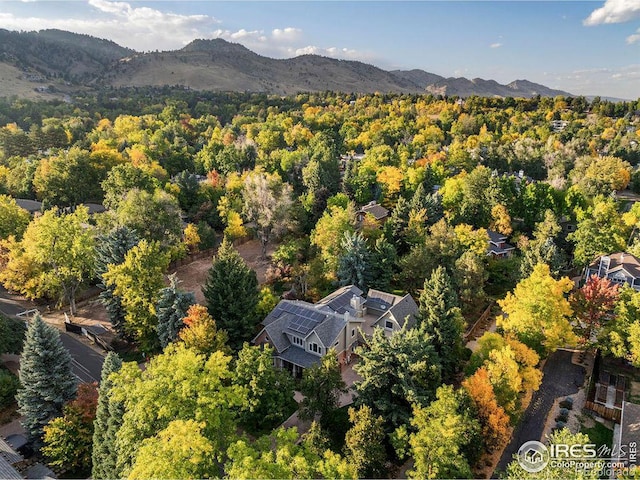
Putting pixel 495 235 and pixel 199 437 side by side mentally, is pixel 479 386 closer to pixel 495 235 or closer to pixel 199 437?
pixel 199 437

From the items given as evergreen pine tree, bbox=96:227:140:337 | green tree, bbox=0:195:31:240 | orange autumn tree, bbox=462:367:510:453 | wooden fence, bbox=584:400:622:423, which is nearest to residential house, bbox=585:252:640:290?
wooden fence, bbox=584:400:622:423

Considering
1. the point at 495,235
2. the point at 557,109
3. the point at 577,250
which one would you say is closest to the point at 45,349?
the point at 495,235

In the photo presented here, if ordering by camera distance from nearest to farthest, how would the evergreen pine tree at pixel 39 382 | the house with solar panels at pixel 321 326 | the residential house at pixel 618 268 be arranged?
the evergreen pine tree at pixel 39 382 → the house with solar panels at pixel 321 326 → the residential house at pixel 618 268

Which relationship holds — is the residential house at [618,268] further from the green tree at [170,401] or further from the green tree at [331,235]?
the green tree at [170,401]

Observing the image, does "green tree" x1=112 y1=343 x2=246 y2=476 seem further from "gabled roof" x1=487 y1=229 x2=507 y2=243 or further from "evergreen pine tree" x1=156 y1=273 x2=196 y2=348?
"gabled roof" x1=487 y1=229 x2=507 y2=243

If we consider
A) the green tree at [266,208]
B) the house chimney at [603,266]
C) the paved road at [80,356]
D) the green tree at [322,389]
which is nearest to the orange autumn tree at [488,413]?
the green tree at [322,389]

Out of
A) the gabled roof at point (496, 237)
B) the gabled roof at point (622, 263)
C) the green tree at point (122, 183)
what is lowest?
the gabled roof at point (496, 237)

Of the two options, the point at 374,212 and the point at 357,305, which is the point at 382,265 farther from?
the point at 374,212
